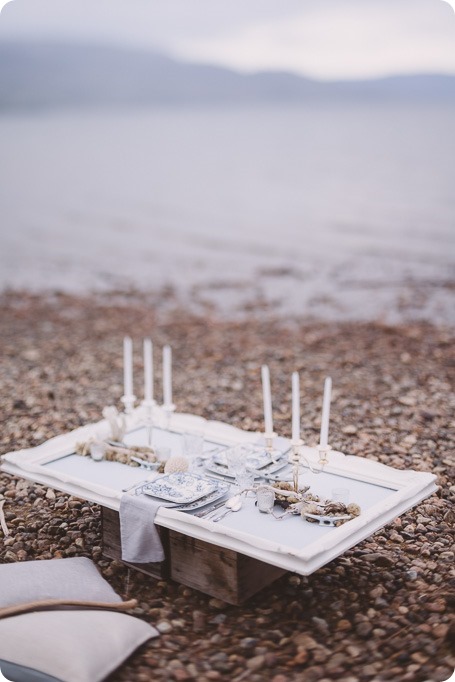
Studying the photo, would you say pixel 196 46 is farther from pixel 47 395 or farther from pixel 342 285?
pixel 47 395

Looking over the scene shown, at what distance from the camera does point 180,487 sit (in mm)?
3238

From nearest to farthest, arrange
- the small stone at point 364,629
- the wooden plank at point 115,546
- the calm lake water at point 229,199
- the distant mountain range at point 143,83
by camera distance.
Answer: the small stone at point 364,629, the wooden plank at point 115,546, the calm lake water at point 229,199, the distant mountain range at point 143,83

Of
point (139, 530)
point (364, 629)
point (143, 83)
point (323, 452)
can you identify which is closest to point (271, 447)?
point (323, 452)

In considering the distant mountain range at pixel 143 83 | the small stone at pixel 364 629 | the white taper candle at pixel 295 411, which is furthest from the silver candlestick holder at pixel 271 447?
the distant mountain range at pixel 143 83

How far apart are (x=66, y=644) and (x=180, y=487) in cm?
81

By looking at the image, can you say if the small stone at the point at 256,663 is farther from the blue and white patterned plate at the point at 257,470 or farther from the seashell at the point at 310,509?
the blue and white patterned plate at the point at 257,470

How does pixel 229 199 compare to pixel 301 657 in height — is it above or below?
above

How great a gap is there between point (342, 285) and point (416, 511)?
784cm

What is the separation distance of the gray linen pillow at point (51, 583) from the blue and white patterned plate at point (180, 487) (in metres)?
0.39

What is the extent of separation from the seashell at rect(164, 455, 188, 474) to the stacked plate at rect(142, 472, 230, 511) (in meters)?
0.05

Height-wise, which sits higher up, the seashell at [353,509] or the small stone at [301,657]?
the seashell at [353,509]

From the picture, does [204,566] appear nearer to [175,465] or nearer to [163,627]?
[163,627]

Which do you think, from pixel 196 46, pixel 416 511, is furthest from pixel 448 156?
pixel 416 511

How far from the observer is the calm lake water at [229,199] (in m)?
12.4
